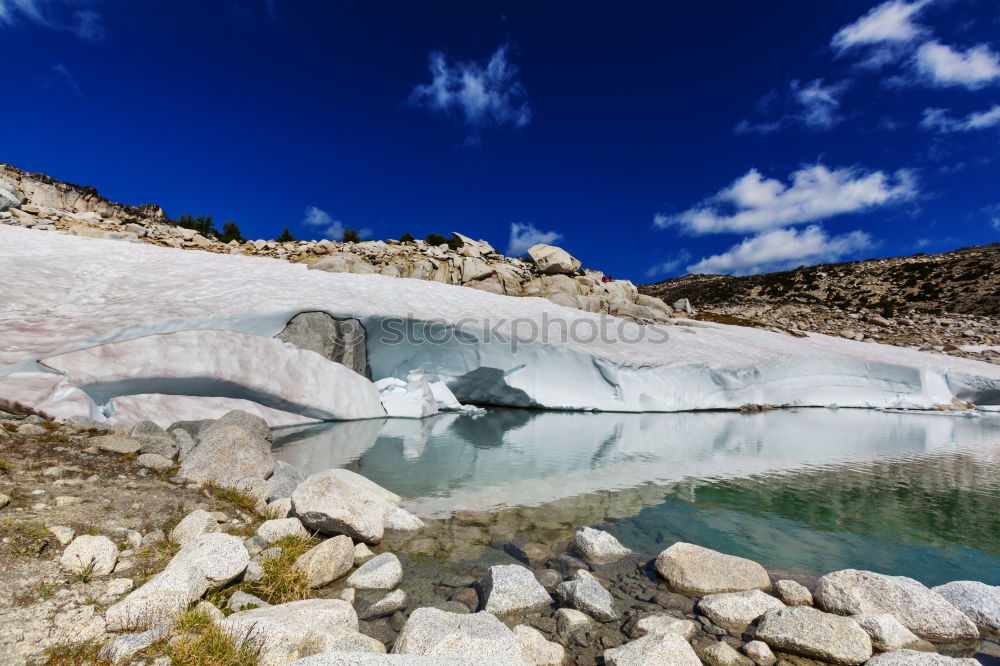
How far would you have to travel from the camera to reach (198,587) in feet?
9.70

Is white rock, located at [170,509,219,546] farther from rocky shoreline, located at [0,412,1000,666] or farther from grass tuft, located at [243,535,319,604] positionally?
grass tuft, located at [243,535,319,604]

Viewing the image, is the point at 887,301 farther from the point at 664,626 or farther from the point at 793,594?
the point at 664,626

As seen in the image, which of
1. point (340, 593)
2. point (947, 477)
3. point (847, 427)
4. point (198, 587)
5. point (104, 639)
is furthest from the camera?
point (847, 427)

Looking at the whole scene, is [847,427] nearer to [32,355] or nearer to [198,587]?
[198,587]

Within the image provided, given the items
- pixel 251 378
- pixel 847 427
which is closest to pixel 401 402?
pixel 251 378

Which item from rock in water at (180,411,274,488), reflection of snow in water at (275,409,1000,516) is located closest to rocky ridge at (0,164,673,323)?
reflection of snow in water at (275,409,1000,516)

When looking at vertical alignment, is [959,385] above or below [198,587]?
above

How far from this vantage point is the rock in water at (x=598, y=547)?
436cm

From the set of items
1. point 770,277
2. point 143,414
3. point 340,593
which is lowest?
point 340,593

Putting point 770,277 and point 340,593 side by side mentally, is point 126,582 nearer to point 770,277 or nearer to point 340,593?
point 340,593

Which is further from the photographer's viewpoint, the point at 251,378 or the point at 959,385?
the point at 959,385

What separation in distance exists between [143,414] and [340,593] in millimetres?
7396

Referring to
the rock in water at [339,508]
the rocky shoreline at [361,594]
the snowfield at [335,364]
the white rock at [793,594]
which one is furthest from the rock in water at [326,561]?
the snowfield at [335,364]

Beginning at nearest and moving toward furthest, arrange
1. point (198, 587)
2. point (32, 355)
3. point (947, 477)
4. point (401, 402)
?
point (198, 587)
point (32, 355)
point (947, 477)
point (401, 402)
